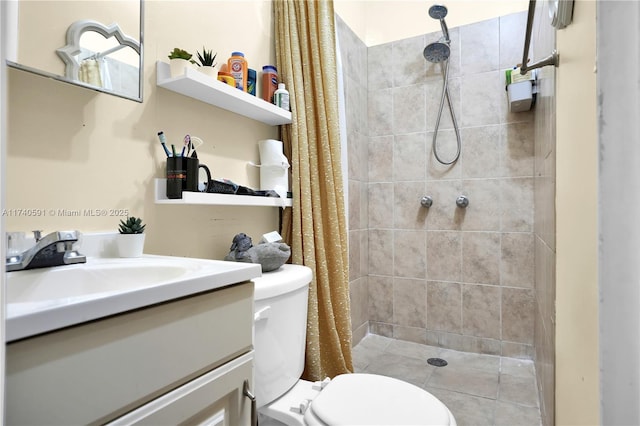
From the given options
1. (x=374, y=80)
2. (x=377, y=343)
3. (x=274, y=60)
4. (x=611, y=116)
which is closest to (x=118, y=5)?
(x=274, y=60)

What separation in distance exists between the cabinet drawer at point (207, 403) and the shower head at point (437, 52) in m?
2.12

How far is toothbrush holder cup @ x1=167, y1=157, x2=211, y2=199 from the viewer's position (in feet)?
3.62

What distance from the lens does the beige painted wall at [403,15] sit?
2215 millimetres

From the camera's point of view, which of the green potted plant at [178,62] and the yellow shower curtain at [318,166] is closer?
the green potted plant at [178,62]

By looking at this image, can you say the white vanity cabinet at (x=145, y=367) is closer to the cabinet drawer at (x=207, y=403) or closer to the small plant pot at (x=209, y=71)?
the cabinet drawer at (x=207, y=403)

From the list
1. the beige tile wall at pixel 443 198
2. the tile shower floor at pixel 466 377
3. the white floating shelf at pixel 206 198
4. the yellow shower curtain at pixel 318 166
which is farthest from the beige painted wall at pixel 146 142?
the tile shower floor at pixel 466 377

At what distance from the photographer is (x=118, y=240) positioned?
0.97 m

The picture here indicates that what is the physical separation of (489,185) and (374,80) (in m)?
1.07

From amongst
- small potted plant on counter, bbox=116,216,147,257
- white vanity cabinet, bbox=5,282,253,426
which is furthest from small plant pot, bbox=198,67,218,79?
white vanity cabinet, bbox=5,282,253,426

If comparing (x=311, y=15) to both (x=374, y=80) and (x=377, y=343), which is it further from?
(x=377, y=343)

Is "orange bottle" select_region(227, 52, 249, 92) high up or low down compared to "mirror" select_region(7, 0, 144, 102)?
up

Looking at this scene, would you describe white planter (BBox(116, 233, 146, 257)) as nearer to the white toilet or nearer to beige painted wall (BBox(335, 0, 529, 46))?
the white toilet

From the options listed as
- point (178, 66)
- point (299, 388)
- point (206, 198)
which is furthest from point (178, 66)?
point (299, 388)

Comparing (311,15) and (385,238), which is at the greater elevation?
(311,15)
